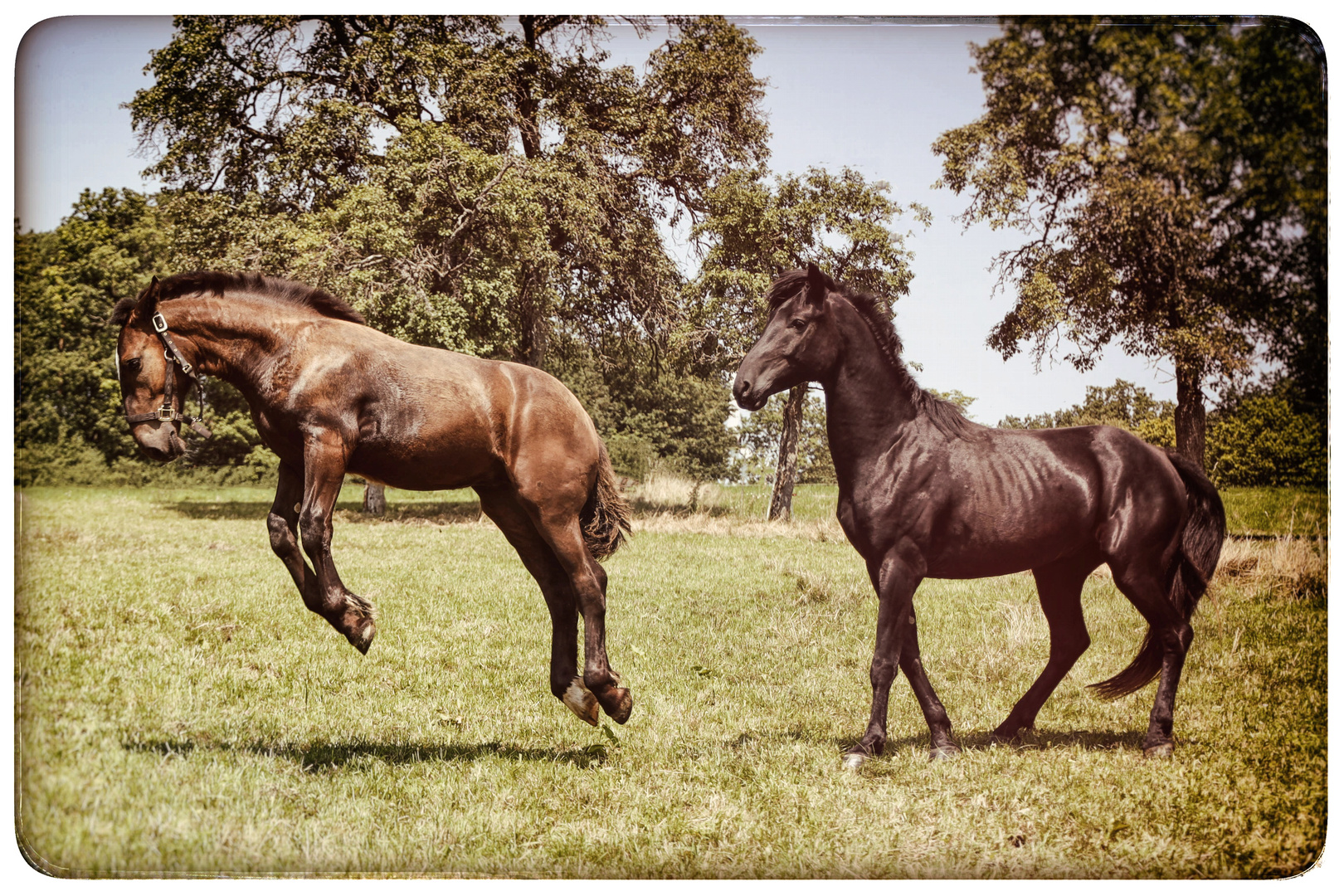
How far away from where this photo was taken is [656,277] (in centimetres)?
441

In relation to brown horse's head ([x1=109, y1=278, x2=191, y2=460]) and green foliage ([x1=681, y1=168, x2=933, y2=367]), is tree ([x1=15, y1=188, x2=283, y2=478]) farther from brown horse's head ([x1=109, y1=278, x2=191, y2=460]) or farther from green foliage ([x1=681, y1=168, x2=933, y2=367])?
green foliage ([x1=681, y1=168, x2=933, y2=367])

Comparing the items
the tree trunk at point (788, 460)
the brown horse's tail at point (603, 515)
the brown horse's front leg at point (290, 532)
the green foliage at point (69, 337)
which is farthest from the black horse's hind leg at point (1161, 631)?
the green foliage at point (69, 337)

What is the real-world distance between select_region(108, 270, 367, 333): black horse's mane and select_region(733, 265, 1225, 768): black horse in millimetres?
1732

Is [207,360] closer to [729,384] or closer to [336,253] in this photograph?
[336,253]

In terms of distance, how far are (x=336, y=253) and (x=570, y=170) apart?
52.3 inches

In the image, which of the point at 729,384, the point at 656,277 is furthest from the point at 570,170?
the point at 729,384

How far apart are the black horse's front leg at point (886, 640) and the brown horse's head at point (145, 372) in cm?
285

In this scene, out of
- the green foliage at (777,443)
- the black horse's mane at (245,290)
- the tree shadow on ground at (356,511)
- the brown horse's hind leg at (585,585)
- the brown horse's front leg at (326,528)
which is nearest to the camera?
the brown horse's front leg at (326,528)

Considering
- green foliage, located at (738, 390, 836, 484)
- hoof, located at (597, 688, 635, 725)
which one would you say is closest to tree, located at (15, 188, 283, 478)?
→ hoof, located at (597, 688, 635, 725)

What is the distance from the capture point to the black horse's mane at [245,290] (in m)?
3.34

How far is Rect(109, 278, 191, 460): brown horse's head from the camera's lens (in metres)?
3.29

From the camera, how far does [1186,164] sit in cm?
371

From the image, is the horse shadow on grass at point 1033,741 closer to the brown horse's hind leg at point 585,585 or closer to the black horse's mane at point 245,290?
the brown horse's hind leg at point 585,585

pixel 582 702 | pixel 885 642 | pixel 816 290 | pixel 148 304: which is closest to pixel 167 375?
pixel 148 304
